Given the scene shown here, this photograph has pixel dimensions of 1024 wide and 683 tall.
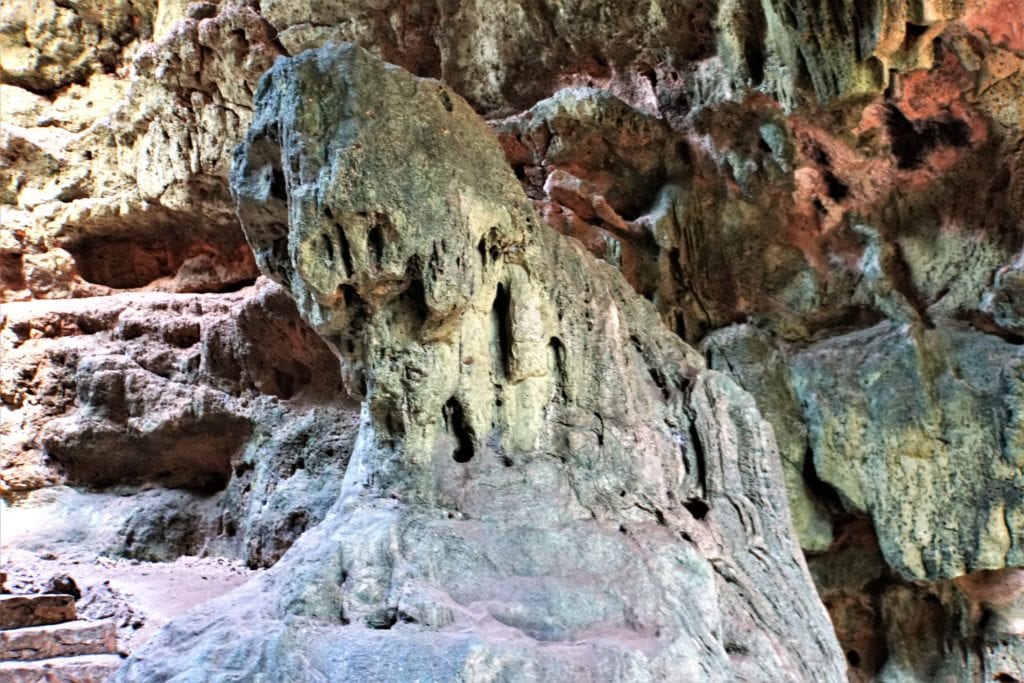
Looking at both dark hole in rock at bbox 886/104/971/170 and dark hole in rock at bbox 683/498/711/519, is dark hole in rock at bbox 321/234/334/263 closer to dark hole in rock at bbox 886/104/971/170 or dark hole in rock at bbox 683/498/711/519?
dark hole in rock at bbox 683/498/711/519

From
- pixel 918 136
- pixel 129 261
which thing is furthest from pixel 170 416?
pixel 918 136

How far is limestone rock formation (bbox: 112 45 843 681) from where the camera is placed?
3104 mm

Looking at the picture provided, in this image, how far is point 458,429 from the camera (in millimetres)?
3975

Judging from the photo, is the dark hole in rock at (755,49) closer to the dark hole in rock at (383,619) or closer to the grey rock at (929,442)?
the grey rock at (929,442)

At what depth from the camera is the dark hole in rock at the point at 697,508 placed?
4.57 m

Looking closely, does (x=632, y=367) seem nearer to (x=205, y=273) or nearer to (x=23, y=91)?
(x=205, y=273)

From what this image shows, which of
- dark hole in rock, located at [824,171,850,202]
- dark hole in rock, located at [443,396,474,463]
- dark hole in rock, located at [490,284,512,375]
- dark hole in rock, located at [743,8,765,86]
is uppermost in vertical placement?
dark hole in rock, located at [743,8,765,86]

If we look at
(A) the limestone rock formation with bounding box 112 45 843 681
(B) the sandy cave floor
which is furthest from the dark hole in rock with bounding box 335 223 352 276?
(B) the sandy cave floor

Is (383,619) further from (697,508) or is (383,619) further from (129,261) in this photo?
(129,261)

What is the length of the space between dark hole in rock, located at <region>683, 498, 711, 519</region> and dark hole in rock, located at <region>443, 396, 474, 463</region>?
1274mm

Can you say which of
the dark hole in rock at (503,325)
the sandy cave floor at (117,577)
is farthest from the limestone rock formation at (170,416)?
the dark hole in rock at (503,325)

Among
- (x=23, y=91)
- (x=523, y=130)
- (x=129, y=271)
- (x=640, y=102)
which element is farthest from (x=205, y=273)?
(x=640, y=102)

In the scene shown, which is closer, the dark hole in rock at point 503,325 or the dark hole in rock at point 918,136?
the dark hole in rock at point 503,325

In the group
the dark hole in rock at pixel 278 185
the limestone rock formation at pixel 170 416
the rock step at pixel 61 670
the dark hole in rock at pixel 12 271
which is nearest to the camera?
the dark hole in rock at pixel 278 185
